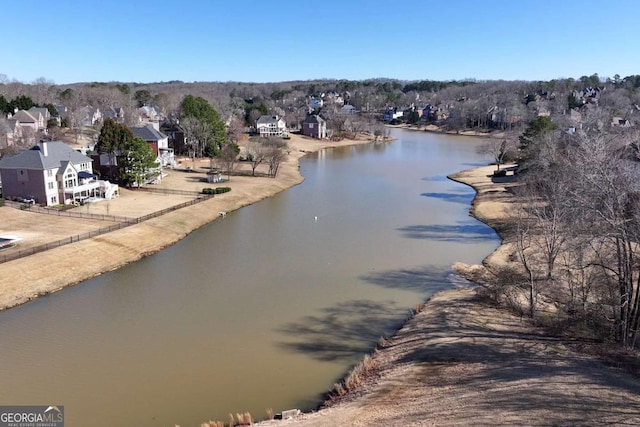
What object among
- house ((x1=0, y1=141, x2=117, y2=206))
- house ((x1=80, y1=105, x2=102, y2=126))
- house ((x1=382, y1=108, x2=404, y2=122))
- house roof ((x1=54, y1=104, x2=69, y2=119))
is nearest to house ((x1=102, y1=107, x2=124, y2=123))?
house ((x1=80, y1=105, x2=102, y2=126))

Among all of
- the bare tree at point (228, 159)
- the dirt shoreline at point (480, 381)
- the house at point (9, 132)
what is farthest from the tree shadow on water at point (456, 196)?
the house at point (9, 132)

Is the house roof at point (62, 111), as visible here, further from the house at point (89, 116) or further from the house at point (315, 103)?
the house at point (315, 103)

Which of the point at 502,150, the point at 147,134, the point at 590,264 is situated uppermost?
the point at 147,134

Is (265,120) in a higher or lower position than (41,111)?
lower

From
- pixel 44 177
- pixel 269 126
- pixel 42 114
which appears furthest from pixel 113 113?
pixel 44 177

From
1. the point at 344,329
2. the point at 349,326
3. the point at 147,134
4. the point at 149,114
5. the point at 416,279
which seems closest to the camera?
the point at 344,329

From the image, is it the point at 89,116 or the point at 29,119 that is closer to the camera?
the point at 29,119

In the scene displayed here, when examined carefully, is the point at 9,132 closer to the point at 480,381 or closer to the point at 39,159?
the point at 39,159
